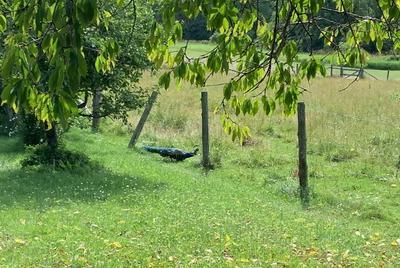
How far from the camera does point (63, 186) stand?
10.9 meters

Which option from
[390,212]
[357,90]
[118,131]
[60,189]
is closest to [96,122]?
[118,131]


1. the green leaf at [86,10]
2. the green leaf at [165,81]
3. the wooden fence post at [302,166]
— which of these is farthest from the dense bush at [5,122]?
the green leaf at [86,10]

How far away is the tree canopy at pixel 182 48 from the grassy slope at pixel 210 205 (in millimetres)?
3087

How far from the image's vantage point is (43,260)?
6648 mm

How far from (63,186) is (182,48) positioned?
7674 millimetres

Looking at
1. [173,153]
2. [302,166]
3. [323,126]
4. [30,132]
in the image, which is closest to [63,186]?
[30,132]

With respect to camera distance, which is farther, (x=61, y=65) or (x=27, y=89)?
(x=27, y=89)

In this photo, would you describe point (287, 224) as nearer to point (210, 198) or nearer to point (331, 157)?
point (210, 198)

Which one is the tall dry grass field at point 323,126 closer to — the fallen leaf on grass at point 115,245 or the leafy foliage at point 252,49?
the fallen leaf on grass at point 115,245

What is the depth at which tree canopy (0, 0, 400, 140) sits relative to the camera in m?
2.24

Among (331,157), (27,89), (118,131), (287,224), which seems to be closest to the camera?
(27,89)

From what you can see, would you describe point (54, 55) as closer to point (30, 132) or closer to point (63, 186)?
point (63, 186)

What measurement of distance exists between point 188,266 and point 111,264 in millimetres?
783

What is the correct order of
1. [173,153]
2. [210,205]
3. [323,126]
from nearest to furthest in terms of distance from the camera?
[210,205]
[173,153]
[323,126]
